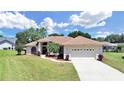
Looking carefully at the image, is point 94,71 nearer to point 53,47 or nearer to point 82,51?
point 82,51

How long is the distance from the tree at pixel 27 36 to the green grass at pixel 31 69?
30 centimetres

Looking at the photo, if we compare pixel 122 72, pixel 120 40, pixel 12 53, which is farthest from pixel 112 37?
pixel 12 53

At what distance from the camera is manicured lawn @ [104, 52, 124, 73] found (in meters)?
13.4

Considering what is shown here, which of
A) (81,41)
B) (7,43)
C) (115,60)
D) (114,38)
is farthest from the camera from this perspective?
(81,41)

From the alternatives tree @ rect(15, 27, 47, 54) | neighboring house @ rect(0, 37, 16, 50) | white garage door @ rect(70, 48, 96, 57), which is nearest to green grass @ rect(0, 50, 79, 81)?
neighboring house @ rect(0, 37, 16, 50)

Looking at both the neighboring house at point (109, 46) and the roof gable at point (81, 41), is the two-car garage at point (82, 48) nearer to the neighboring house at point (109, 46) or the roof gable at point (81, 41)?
the roof gable at point (81, 41)

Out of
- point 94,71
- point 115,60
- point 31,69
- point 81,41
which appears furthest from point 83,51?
point 31,69

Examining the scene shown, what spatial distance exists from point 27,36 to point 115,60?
9.40ft

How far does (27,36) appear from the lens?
44.0 ft

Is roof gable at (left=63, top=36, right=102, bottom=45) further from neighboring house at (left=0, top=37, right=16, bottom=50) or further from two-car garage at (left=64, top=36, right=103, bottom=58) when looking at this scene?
neighboring house at (left=0, top=37, right=16, bottom=50)

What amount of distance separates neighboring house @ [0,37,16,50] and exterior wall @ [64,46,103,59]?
1686 mm

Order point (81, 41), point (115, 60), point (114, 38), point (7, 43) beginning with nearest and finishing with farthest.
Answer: point (114, 38) < point (115, 60) < point (7, 43) < point (81, 41)
